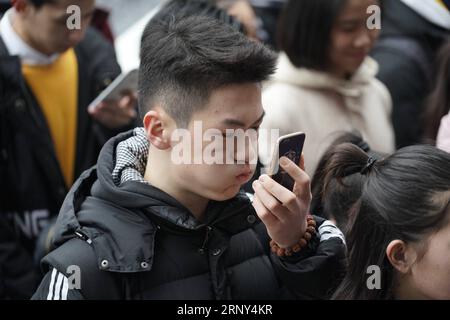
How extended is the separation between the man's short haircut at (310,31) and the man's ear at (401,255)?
1395 mm

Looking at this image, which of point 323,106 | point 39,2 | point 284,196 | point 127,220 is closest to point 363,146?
point 323,106

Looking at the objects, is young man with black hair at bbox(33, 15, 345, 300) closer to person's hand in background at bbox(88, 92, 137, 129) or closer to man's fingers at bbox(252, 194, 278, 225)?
man's fingers at bbox(252, 194, 278, 225)

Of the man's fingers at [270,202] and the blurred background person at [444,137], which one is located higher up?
the man's fingers at [270,202]

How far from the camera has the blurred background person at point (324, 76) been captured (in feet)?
11.4

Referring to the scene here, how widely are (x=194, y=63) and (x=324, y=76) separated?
1495 mm

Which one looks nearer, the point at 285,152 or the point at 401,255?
the point at 285,152

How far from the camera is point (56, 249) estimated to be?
82.3 inches

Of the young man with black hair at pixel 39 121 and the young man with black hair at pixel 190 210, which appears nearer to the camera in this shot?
the young man with black hair at pixel 190 210

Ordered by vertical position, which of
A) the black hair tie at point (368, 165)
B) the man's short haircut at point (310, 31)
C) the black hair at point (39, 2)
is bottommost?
the black hair tie at point (368, 165)

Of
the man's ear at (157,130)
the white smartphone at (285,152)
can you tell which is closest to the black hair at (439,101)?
the white smartphone at (285,152)

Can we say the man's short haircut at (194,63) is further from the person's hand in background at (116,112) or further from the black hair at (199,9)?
the black hair at (199,9)

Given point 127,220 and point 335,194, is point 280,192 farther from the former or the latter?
point 335,194

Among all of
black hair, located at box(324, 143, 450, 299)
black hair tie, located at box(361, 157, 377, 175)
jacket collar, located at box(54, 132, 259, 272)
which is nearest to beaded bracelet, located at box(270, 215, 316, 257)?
jacket collar, located at box(54, 132, 259, 272)

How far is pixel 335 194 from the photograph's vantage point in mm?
2594
